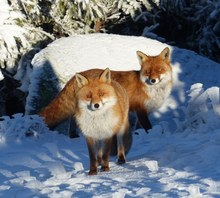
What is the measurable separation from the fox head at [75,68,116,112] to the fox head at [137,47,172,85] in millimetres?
3164

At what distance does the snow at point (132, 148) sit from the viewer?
16.2 ft

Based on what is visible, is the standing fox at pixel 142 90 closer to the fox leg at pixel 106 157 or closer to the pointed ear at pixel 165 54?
the pointed ear at pixel 165 54

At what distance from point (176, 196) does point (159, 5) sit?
31.5 feet

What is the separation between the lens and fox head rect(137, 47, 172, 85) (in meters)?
8.84

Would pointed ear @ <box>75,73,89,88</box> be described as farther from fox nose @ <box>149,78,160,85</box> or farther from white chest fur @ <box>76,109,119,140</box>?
fox nose @ <box>149,78,160,85</box>

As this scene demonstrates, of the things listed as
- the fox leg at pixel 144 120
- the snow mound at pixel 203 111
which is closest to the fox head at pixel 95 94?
the snow mound at pixel 203 111

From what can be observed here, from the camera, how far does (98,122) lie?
5.71 meters

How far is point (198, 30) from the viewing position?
14.2 metres

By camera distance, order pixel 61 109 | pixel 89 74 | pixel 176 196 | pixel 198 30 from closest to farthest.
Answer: pixel 176 196 → pixel 89 74 → pixel 61 109 → pixel 198 30

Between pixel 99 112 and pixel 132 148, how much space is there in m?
1.82

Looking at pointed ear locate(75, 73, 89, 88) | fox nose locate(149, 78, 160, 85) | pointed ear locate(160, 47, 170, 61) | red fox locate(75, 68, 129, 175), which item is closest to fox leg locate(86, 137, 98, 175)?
red fox locate(75, 68, 129, 175)

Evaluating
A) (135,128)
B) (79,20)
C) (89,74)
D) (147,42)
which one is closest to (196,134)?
(89,74)

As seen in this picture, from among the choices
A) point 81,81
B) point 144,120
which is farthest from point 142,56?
point 81,81

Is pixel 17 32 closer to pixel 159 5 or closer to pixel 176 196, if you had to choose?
pixel 159 5
